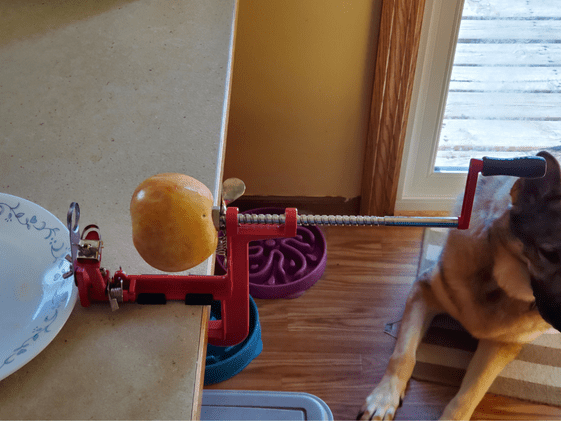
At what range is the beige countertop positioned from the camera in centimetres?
55

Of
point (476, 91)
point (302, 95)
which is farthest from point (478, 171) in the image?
point (476, 91)

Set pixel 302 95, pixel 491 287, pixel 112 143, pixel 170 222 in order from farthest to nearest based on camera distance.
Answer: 1. pixel 302 95
2. pixel 491 287
3. pixel 112 143
4. pixel 170 222

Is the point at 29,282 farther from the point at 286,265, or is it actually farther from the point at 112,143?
the point at 286,265

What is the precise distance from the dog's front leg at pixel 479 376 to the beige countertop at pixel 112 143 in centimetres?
101

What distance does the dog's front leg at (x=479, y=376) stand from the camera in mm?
1344

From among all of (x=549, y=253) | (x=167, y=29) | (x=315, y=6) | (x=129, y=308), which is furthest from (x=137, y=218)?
(x=315, y=6)

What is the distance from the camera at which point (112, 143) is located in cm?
84

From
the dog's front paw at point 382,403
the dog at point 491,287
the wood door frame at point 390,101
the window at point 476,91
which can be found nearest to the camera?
the dog at point 491,287

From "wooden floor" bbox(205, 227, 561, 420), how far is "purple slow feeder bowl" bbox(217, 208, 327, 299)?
48mm

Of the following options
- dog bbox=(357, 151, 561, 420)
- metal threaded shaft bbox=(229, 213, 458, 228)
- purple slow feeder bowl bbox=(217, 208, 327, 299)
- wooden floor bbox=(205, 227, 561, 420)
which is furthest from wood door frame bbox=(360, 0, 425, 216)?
metal threaded shaft bbox=(229, 213, 458, 228)

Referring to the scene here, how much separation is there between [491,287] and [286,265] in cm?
72

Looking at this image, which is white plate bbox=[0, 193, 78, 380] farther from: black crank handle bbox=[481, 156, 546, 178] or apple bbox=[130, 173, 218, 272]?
black crank handle bbox=[481, 156, 546, 178]

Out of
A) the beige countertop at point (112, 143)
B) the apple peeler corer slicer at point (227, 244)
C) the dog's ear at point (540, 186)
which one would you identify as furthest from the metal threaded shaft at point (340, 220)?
the dog's ear at point (540, 186)

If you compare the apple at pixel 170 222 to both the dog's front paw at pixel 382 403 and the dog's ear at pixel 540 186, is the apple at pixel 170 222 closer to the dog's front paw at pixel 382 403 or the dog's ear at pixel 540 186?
the dog's ear at pixel 540 186
